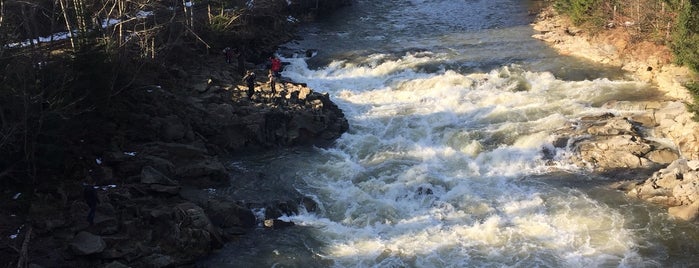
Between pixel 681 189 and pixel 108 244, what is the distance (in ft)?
55.6

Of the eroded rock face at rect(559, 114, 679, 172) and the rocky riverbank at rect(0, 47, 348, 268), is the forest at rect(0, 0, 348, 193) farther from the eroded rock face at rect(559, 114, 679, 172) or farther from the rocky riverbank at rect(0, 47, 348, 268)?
the eroded rock face at rect(559, 114, 679, 172)

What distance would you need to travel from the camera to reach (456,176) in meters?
20.6

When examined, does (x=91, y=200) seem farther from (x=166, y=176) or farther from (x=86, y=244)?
(x=166, y=176)

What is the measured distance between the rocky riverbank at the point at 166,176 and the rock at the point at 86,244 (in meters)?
0.03

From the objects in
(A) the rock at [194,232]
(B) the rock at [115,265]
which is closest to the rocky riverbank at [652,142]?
(A) the rock at [194,232]

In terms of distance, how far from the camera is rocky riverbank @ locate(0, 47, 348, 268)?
50.7 ft

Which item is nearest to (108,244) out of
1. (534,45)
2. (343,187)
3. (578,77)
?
(343,187)

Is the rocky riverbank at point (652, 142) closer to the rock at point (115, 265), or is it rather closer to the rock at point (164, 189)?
the rock at point (164, 189)

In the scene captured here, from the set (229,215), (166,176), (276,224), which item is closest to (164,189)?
(166,176)

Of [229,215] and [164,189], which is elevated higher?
[164,189]

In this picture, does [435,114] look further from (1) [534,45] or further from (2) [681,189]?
(1) [534,45]

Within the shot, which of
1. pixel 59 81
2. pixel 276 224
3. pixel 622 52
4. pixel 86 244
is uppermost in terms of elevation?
pixel 59 81

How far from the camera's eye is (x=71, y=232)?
15789mm

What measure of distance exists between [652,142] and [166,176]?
17188 mm
